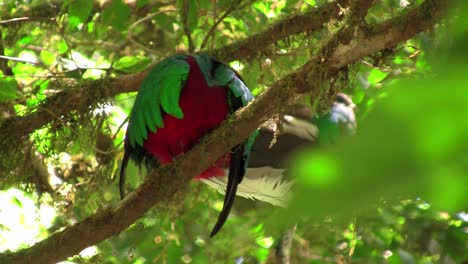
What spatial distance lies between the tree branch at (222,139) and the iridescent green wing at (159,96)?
0.24 meters

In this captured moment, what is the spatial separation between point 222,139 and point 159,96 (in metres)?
0.36

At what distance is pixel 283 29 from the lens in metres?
2.19

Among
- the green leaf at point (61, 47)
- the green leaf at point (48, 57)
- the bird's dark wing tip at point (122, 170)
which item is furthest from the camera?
the green leaf at point (61, 47)

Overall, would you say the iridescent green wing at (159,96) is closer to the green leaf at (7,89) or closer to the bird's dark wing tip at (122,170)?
the bird's dark wing tip at (122,170)

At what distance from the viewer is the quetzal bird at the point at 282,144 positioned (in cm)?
223

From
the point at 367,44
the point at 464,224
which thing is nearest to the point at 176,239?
the point at 464,224

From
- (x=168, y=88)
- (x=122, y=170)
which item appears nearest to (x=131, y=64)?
(x=122, y=170)

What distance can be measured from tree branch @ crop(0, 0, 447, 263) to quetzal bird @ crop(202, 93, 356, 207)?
21.0 inches

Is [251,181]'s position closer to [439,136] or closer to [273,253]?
[273,253]

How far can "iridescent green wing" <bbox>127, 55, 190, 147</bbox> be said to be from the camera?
5.87ft

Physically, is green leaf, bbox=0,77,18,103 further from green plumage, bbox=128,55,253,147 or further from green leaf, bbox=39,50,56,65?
green leaf, bbox=39,50,56,65

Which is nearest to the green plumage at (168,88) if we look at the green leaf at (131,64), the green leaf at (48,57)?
the green leaf at (131,64)

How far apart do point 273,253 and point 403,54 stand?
951 millimetres

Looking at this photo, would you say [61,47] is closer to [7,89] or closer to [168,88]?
[7,89]
